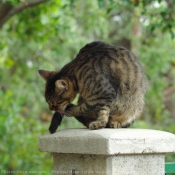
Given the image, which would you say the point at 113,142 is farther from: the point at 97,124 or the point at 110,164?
the point at 97,124

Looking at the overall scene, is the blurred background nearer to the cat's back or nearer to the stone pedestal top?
the cat's back

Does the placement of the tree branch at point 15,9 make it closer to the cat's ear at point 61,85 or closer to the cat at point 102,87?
the cat at point 102,87

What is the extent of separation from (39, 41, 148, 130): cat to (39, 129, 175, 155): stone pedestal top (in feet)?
1.39

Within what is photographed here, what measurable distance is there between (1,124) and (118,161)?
13.4ft

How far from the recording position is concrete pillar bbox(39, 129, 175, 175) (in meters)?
2.38

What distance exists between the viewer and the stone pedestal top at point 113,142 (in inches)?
92.7

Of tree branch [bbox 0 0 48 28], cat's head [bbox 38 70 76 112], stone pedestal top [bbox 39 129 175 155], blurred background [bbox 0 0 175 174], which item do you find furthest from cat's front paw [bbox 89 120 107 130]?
tree branch [bbox 0 0 48 28]

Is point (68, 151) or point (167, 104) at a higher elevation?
point (167, 104)

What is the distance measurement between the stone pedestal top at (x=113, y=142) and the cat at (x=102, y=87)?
1.39 ft

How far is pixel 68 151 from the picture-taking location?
2564mm

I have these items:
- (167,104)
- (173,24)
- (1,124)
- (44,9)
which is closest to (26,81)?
(1,124)

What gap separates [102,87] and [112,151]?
808 millimetres

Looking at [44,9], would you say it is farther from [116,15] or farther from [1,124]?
[116,15]

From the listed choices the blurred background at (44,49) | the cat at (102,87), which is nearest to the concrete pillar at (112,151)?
the cat at (102,87)
